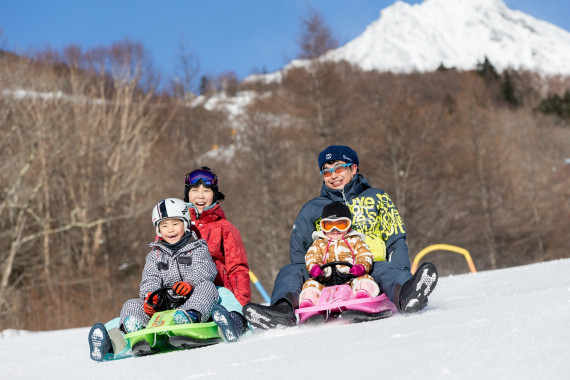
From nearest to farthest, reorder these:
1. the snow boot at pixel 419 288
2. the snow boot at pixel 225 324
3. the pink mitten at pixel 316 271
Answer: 1. the snow boot at pixel 419 288
2. the snow boot at pixel 225 324
3. the pink mitten at pixel 316 271

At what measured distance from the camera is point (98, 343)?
380 centimetres

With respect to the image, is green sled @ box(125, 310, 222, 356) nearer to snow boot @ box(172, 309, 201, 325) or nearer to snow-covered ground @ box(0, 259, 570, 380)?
snow boot @ box(172, 309, 201, 325)

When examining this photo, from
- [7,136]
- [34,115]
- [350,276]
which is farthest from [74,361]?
[34,115]

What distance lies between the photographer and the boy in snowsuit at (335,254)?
3.92 metres

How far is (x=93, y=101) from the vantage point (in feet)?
90.9

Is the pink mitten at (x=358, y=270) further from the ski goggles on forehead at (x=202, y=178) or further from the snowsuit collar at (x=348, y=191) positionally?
the ski goggles on forehead at (x=202, y=178)

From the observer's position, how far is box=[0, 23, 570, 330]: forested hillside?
66.9 feet

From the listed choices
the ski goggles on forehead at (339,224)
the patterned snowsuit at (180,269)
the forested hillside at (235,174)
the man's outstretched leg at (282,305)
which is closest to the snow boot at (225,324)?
the man's outstretched leg at (282,305)

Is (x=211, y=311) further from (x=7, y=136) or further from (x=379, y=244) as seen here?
(x=7, y=136)

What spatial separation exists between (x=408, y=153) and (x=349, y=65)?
4.29m

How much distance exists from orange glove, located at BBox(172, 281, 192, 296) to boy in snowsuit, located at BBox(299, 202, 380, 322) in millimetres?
717

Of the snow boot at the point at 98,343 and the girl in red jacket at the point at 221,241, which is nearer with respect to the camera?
the snow boot at the point at 98,343

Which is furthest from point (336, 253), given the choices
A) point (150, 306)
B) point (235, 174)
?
point (235, 174)

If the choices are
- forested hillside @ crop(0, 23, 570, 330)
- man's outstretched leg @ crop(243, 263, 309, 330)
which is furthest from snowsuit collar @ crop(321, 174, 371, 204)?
forested hillside @ crop(0, 23, 570, 330)
